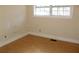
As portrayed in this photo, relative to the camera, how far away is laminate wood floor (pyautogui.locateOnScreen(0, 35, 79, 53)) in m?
1.06

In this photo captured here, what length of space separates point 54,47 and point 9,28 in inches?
17.8

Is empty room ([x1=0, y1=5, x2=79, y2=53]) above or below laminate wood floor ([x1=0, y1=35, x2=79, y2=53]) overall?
above

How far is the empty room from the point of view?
1051mm

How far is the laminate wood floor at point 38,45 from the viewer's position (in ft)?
3.49

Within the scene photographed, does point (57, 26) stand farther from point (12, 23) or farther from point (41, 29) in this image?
point (12, 23)

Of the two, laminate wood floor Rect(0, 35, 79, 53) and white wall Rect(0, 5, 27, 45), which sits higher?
white wall Rect(0, 5, 27, 45)

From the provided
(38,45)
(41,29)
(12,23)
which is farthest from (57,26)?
(12,23)

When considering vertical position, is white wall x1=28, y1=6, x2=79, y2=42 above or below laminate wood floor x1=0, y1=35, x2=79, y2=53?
above

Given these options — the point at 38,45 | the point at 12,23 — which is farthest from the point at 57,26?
the point at 12,23

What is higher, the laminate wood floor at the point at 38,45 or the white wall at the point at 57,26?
the white wall at the point at 57,26

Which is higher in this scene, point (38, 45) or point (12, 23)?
point (12, 23)

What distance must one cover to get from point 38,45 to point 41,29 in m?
0.17

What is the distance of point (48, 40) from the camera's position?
44.8 inches

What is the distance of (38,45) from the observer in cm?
115
